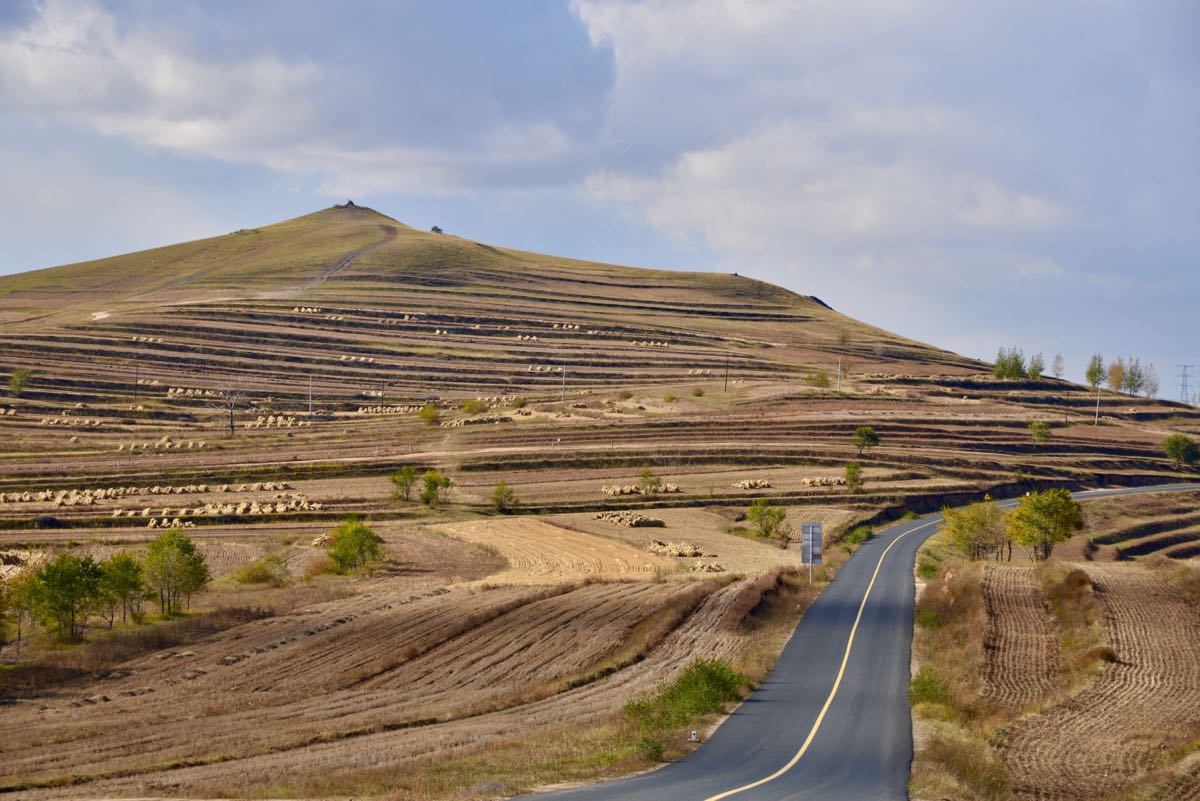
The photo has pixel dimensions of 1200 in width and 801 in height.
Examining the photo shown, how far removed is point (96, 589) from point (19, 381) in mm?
111632

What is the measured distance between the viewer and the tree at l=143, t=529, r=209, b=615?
5075 cm

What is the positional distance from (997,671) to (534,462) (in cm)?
7557

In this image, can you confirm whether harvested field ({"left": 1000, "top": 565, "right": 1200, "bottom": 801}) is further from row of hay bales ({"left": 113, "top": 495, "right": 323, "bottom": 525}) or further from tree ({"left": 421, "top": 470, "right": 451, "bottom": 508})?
row of hay bales ({"left": 113, "top": 495, "right": 323, "bottom": 525})

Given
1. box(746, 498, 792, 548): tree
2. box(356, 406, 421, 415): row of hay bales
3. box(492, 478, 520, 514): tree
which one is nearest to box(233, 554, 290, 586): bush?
box(492, 478, 520, 514): tree

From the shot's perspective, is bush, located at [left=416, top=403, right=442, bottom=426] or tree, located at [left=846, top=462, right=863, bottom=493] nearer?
tree, located at [left=846, top=462, right=863, bottom=493]

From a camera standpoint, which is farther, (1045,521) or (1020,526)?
(1020,526)

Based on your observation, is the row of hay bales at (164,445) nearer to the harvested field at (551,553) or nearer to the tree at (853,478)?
the harvested field at (551,553)

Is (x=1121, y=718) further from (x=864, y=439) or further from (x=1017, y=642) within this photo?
(x=864, y=439)

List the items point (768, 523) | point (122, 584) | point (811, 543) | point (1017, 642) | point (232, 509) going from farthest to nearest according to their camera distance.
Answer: point (232, 509), point (768, 523), point (811, 543), point (122, 584), point (1017, 642)

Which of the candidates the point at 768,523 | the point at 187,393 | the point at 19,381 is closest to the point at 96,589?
the point at 768,523

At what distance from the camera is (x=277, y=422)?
13475 centimetres

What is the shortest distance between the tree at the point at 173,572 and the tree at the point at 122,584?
0.74m

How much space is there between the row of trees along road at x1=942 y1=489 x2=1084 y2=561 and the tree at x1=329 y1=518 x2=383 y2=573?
3931 cm

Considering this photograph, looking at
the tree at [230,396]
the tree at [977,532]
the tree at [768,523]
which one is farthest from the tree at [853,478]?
the tree at [230,396]
